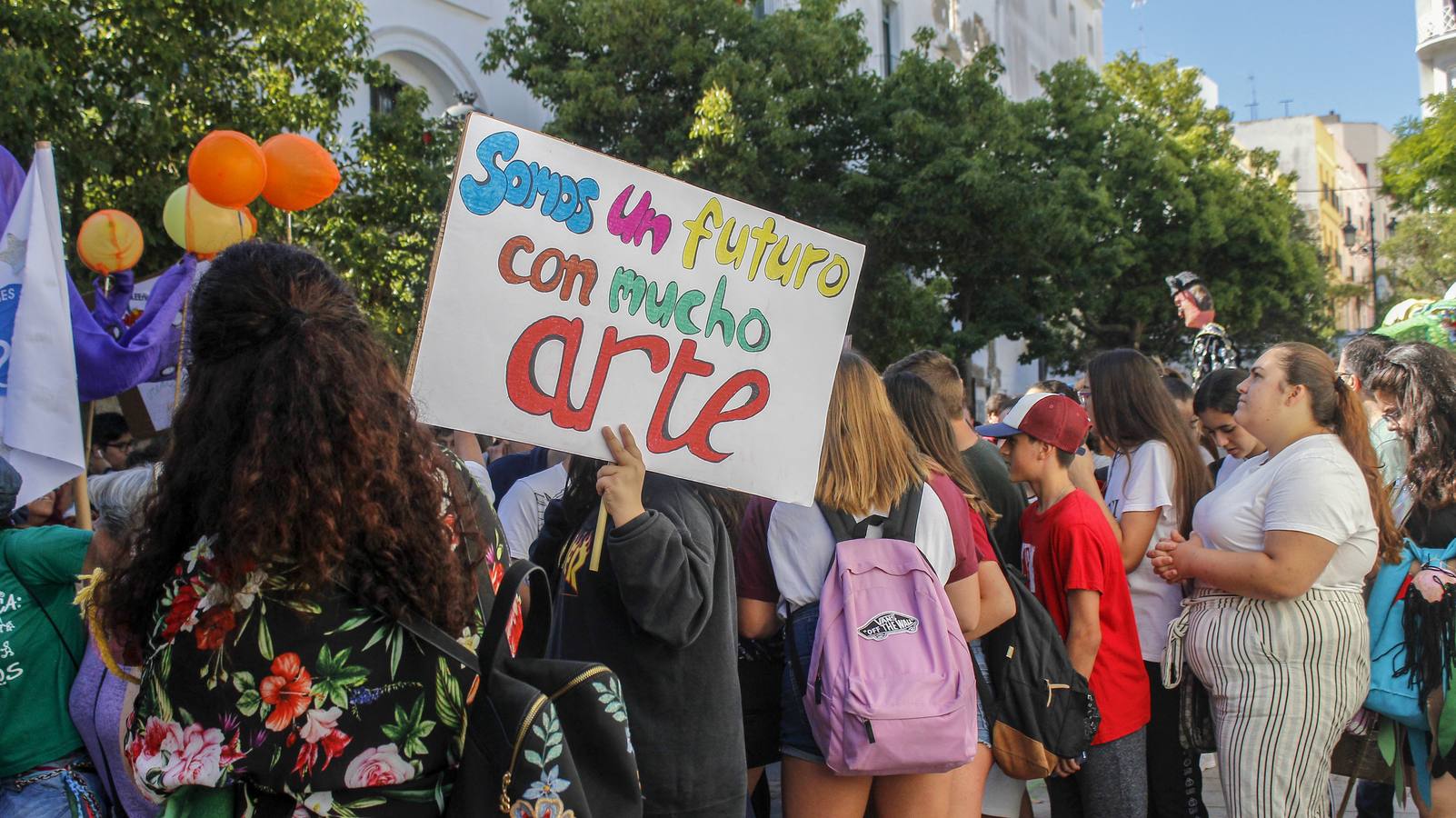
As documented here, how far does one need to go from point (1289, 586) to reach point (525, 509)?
2483mm

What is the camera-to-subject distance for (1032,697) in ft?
12.4

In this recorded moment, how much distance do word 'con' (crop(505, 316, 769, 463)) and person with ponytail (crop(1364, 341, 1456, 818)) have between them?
8.10 feet

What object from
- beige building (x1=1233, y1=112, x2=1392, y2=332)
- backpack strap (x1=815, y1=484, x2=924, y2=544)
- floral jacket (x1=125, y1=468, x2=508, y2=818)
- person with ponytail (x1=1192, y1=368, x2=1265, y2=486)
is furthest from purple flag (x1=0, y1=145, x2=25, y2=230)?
beige building (x1=1233, y1=112, x2=1392, y2=332)

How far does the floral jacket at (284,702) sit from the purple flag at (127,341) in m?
4.59

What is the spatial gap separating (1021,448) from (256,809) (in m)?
2.82

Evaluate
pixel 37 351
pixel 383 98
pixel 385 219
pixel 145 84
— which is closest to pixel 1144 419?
A: pixel 37 351

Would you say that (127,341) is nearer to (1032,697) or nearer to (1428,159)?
(1032,697)

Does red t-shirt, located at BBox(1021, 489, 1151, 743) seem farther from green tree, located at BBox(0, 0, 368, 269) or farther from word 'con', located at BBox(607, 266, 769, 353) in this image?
green tree, located at BBox(0, 0, 368, 269)

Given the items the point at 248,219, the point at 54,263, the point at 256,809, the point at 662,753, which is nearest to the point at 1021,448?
the point at 662,753

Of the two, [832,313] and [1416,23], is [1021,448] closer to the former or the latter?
[832,313]

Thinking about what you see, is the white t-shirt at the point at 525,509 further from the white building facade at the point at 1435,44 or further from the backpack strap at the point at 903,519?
the white building facade at the point at 1435,44

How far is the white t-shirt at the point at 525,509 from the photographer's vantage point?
4621 millimetres

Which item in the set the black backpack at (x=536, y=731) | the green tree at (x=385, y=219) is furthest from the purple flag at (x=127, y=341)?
the black backpack at (x=536, y=731)

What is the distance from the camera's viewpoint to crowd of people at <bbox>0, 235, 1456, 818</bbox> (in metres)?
1.93
